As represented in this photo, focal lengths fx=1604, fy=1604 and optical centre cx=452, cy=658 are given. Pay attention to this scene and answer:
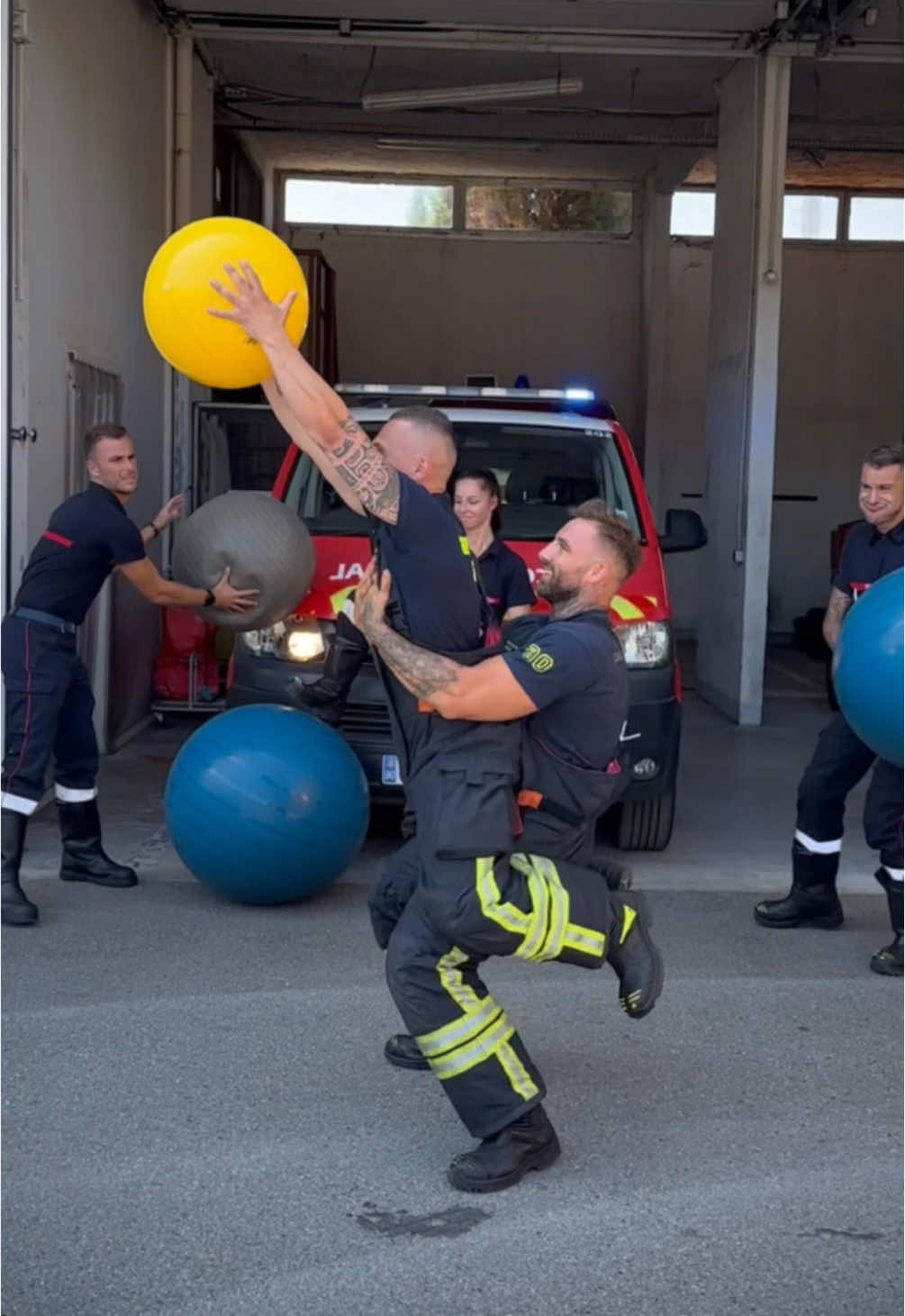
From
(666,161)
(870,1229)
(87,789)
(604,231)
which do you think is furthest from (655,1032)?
(604,231)

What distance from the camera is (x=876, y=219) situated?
18172mm

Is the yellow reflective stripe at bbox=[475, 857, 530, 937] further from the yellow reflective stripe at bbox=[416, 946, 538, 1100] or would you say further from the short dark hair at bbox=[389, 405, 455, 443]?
the short dark hair at bbox=[389, 405, 455, 443]

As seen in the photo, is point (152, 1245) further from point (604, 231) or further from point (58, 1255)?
point (604, 231)

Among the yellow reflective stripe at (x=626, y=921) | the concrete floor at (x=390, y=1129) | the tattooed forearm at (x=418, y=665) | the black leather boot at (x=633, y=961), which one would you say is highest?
the tattooed forearm at (x=418, y=665)

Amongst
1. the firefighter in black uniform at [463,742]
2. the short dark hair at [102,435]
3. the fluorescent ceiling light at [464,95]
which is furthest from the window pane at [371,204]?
the firefighter in black uniform at [463,742]

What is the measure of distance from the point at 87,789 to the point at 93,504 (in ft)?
3.97

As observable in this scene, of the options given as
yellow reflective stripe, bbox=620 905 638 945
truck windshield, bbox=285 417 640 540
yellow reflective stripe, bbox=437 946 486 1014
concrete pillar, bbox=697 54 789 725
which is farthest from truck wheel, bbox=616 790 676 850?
concrete pillar, bbox=697 54 789 725

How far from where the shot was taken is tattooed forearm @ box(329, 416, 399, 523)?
11.7 ft

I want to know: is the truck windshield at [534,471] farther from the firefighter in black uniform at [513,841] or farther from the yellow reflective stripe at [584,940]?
the yellow reflective stripe at [584,940]

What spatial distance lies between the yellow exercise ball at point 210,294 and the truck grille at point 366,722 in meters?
3.23

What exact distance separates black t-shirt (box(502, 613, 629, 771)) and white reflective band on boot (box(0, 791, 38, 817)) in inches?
110

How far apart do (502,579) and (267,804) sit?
1315 mm

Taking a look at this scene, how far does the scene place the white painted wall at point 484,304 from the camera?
1770 centimetres

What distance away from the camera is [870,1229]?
3861 mm
